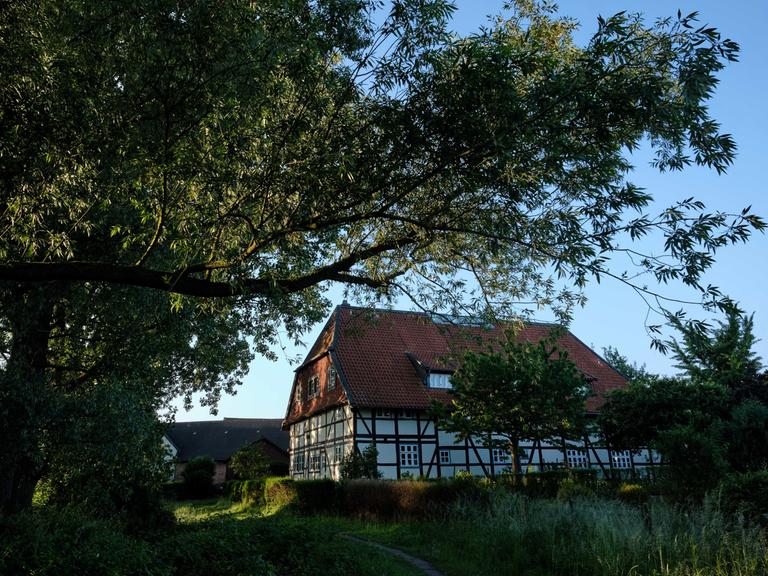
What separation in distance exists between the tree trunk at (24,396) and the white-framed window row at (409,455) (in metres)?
16.1

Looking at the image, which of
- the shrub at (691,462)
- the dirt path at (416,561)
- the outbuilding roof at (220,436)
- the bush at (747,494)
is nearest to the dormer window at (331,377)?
the dirt path at (416,561)

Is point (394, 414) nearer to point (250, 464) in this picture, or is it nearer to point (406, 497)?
point (406, 497)

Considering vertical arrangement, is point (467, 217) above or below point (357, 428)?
above

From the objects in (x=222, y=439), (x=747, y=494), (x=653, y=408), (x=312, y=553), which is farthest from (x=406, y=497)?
(x=222, y=439)

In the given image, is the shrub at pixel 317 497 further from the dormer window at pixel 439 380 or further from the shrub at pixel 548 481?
the dormer window at pixel 439 380

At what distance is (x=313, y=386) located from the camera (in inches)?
1265

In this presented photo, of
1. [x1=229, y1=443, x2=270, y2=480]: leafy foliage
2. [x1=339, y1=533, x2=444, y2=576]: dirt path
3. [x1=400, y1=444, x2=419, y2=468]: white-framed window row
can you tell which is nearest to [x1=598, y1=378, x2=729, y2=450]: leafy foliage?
[x1=400, y1=444, x2=419, y2=468]: white-framed window row

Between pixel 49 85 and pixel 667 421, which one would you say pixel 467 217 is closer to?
pixel 49 85

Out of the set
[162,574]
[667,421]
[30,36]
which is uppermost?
[30,36]

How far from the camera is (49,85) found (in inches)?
266

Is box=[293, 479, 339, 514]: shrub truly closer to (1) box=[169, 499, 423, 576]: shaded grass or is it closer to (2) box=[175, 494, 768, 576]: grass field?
(2) box=[175, 494, 768, 576]: grass field

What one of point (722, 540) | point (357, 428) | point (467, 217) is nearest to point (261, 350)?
point (357, 428)

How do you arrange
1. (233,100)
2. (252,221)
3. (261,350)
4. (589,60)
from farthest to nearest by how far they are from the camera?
1. (261,350)
2. (252,221)
3. (233,100)
4. (589,60)

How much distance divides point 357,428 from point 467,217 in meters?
20.0
